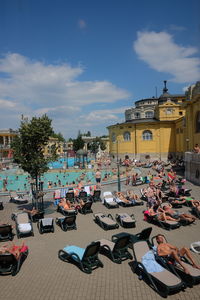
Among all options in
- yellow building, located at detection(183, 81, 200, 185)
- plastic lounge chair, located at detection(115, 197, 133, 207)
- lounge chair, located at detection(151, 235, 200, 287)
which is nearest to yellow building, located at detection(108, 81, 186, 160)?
yellow building, located at detection(183, 81, 200, 185)

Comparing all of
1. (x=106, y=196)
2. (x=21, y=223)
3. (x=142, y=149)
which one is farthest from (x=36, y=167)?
(x=142, y=149)

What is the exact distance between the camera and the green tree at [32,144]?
12.3m

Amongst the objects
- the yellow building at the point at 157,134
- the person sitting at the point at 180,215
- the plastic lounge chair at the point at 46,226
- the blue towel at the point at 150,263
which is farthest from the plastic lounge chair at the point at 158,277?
the yellow building at the point at 157,134

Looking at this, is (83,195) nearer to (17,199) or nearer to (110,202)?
(110,202)

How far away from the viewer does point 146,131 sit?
4753 centimetres

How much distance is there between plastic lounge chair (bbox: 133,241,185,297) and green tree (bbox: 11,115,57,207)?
25.8 ft

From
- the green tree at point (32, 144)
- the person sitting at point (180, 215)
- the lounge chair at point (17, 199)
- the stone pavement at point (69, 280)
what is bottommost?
the lounge chair at point (17, 199)

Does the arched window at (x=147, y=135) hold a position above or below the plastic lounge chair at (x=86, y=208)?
above

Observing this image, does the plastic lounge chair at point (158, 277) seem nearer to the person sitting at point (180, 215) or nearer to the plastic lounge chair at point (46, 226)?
the plastic lounge chair at point (46, 226)

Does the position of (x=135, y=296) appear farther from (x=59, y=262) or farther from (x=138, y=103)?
(x=138, y=103)

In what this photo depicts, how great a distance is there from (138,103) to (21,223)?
61723mm

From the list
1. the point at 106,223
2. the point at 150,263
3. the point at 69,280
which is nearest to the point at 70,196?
the point at 106,223

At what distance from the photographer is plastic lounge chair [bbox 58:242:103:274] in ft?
21.1

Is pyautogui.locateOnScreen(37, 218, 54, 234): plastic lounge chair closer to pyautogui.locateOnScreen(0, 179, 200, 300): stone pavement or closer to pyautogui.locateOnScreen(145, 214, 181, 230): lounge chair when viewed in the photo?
pyautogui.locateOnScreen(0, 179, 200, 300): stone pavement
